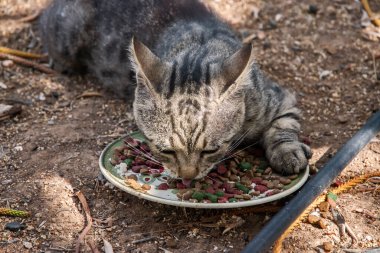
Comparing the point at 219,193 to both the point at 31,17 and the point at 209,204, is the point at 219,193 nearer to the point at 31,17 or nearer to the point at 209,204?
the point at 209,204

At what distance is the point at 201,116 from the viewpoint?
326cm

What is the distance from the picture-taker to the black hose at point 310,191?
9.82 feet

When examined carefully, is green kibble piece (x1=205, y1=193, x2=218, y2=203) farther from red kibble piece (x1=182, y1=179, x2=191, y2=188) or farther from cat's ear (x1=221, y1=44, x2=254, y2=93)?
cat's ear (x1=221, y1=44, x2=254, y2=93)

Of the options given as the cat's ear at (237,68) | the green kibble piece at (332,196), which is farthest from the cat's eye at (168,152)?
the green kibble piece at (332,196)

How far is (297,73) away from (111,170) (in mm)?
2187

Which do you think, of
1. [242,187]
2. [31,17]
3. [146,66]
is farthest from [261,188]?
[31,17]

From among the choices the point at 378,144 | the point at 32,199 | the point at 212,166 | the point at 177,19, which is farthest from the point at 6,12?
the point at 378,144

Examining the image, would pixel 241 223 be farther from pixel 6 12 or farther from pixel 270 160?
pixel 6 12

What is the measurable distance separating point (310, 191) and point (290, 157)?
387 millimetres

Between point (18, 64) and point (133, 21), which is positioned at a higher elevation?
point (133, 21)

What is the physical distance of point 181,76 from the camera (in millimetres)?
3408

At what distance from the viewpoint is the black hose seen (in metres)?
2.99

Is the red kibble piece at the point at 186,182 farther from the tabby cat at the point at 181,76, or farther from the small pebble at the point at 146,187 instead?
the small pebble at the point at 146,187

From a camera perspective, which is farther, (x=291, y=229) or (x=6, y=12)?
(x=6, y=12)
